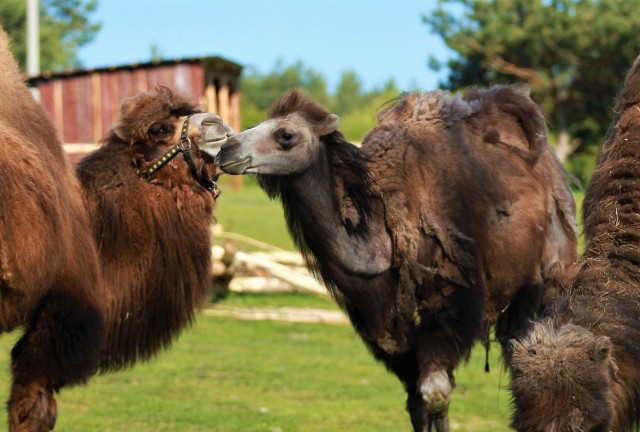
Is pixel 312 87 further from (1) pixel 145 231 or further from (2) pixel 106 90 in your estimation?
(1) pixel 145 231

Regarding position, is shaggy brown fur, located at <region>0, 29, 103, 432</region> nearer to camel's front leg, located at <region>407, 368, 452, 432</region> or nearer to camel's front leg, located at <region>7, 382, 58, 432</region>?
→ camel's front leg, located at <region>7, 382, 58, 432</region>

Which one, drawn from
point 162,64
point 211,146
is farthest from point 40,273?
point 162,64

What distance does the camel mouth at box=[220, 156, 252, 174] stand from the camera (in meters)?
6.43

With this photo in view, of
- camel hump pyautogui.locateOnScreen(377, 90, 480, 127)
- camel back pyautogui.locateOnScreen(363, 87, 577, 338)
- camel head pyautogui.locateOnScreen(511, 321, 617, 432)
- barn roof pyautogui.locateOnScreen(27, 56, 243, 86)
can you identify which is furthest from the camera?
barn roof pyautogui.locateOnScreen(27, 56, 243, 86)

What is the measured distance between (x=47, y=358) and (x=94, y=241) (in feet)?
2.86

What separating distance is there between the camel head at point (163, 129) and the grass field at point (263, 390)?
242 centimetres

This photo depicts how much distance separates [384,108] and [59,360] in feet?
11.2

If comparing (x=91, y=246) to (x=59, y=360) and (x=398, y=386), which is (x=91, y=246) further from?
(x=398, y=386)

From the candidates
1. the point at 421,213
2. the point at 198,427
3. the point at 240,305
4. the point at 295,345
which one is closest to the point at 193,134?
the point at 421,213

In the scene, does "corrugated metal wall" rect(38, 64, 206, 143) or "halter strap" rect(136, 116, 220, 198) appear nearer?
"halter strap" rect(136, 116, 220, 198)

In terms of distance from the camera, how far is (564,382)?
4.73 m

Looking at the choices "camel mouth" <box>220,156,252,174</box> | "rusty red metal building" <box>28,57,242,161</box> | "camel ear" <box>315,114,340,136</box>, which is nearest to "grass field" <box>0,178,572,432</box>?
"camel ear" <box>315,114,340,136</box>

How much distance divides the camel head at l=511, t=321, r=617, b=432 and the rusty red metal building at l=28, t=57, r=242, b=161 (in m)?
19.5

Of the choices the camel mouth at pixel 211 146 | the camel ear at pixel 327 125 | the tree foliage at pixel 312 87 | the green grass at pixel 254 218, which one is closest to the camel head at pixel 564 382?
the camel ear at pixel 327 125
